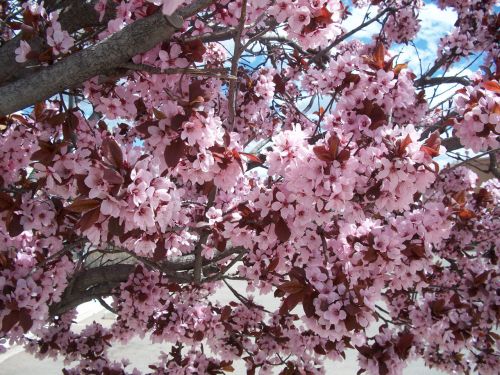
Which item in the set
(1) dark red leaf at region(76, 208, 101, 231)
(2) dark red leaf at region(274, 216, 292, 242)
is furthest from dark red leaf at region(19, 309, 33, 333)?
(2) dark red leaf at region(274, 216, 292, 242)

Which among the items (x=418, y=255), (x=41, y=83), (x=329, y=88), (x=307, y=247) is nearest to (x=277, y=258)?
(x=307, y=247)

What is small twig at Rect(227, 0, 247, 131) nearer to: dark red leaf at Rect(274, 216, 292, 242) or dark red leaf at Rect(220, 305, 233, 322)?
dark red leaf at Rect(274, 216, 292, 242)

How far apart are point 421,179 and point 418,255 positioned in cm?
50

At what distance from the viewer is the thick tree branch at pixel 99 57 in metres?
1.42

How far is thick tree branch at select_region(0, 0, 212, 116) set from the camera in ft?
4.66

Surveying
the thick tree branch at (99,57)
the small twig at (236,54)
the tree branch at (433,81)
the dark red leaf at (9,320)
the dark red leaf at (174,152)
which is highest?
the tree branch at (433,81)

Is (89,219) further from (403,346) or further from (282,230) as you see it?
(403,346)

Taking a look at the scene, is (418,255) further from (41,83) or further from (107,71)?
(41,83)

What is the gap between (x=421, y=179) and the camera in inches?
61.5

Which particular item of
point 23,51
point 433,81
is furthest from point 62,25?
point 433,81

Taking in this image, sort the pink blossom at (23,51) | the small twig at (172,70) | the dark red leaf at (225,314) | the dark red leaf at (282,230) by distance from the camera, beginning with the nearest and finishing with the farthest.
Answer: the small twig at (172,70)
the pink blossom at (23,51)
the dark red leaf at (282,230)
the dark red leaf at (225,314)

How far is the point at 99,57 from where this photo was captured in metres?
1.43

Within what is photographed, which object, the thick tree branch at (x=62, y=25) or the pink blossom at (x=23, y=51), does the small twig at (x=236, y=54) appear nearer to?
the thick tree branch at (x=62, y=25)

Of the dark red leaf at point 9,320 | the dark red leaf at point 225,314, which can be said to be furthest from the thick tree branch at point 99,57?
the dark red leaf at point 225,314
